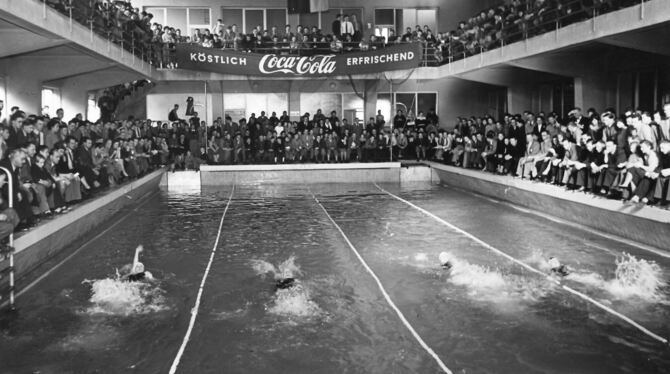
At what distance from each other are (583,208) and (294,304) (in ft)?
25.3

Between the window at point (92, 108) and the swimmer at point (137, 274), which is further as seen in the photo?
the window at point (92, 108)

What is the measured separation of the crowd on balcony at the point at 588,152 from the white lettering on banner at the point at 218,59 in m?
9.16

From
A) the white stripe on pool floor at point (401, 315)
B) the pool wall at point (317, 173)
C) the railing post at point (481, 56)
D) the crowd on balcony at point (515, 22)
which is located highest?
the crowd on balcony at point (515, 22)

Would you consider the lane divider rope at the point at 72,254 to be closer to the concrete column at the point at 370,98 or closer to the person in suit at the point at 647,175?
the person in suit at the point at 647,175

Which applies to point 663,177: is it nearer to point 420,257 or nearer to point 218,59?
point 420,257

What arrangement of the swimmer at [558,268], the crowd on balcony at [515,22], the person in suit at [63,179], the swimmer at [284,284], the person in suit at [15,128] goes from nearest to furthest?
the swimmer at [284,284]
the swimmer at [558,268]
the person in suit at [63,179]
the person in suit at [15,128]
the crowd on balcony at [515,22]

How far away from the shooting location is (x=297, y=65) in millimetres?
26016

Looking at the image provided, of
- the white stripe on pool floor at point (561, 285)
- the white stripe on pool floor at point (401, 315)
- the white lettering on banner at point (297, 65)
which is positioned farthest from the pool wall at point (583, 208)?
the white lettering on banner at point (297, 65)

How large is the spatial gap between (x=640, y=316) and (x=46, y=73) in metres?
17.1

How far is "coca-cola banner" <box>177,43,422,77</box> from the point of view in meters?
25.3

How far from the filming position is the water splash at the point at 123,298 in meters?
7.99

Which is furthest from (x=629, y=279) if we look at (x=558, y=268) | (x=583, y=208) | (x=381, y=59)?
(x=381, y=59)

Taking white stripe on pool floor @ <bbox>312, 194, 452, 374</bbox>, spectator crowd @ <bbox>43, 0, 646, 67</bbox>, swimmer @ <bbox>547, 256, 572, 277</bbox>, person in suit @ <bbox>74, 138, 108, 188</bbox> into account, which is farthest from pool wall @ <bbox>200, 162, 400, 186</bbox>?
swimmer @ <bbox>547, 256, 572, 277</bbox>

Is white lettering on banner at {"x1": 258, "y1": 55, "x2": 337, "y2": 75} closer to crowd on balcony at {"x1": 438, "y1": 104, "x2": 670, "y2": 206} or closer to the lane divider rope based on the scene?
crowd on balcony at {"x1": 438, "y1": 104, "x2": 670, "y2": 206}
